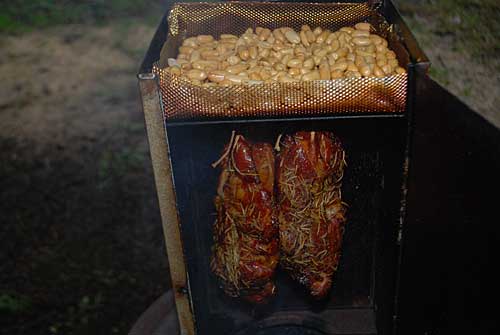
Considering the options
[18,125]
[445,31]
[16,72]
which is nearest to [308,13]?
[445,31]

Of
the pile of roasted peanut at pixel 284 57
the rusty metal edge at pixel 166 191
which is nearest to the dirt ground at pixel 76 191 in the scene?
the rusty metal edge at pixel 166 191

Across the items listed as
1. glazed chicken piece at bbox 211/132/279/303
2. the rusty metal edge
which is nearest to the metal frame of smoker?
the rusty metal edge

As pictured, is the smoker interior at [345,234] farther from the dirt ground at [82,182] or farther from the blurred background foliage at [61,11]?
the blurred background foliage at [61,11]

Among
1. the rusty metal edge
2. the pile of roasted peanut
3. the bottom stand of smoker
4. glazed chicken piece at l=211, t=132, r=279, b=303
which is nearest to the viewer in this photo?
the rusty metal edge

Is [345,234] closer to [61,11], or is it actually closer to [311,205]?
[311,205]

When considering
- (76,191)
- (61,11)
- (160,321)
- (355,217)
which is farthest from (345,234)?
(61,11)

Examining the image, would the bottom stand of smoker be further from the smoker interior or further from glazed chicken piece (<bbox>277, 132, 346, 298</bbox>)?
glazed chicken piece (<bbox>277, 132, 346, 298</bbox>)
